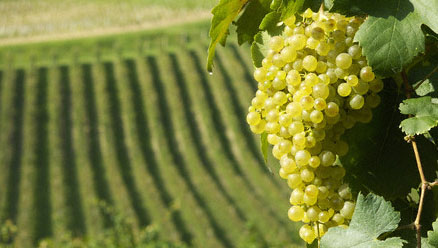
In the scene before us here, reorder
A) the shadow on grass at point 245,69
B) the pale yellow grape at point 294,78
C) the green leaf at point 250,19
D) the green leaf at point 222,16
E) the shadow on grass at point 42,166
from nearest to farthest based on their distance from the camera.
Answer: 1. the pale yellow grape at point 294,78
2. the green leaf at point 222,16
3. the green leaf at point 250,19
4. the shadow on grass at point 42,166
5. the shadow on grass at point 245,69

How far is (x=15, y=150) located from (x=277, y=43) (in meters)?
14.1

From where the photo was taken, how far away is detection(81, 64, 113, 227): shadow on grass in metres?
12.1

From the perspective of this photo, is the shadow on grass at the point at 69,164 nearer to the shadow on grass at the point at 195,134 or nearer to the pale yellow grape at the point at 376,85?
the shadow on grass at the point at 195,134

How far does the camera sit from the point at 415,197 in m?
1.06

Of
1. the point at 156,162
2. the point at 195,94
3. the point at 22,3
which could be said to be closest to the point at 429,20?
the point at 156,162

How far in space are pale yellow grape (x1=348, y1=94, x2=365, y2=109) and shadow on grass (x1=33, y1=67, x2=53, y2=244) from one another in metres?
10.7

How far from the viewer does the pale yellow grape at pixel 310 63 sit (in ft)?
2.86

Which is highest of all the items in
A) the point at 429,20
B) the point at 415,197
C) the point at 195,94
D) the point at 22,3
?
the point at 429,20

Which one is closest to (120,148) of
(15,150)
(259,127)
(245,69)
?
(15,150)

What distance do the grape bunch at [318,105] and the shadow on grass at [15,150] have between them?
437 inches

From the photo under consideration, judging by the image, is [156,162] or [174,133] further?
[174,133]

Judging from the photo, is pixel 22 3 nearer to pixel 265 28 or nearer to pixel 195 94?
pixel 195 94

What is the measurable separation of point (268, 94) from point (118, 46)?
63.2ft

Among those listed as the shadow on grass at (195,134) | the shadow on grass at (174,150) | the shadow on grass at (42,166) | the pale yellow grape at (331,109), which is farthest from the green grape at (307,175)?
the shadow on grass at (42,166)
